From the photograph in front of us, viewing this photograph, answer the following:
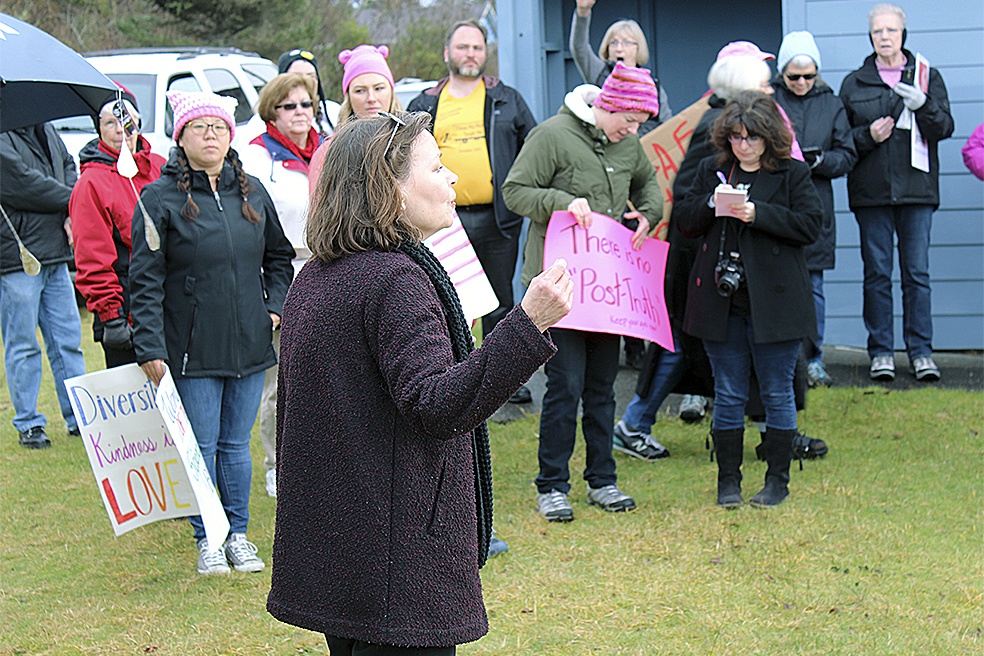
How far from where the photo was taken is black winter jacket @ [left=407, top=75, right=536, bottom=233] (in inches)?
261

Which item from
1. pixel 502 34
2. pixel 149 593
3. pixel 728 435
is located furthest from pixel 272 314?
pixel 502 34

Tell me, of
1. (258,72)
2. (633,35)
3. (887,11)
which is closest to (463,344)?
(633,35)

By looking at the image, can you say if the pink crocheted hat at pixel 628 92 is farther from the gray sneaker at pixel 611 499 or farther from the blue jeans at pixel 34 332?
the blue jeans at pixel 34 332

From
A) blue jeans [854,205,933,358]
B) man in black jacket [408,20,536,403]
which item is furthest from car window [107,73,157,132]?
blue jeans [854,205,933,358]

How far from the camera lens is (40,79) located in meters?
3.16

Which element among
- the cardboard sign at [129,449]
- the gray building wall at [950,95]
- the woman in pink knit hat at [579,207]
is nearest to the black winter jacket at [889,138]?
the gray building wall at [950,95]

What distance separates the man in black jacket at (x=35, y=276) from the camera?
6703 mm

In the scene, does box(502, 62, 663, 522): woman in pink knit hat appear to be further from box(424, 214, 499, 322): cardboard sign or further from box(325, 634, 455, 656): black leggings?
box(325, 634, 455, 656): black leggings

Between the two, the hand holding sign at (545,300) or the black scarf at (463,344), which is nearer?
the hand holding sign at (545,300)

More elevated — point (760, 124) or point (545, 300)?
point (760, 124)

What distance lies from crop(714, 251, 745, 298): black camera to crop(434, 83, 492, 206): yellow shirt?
195 centimetres

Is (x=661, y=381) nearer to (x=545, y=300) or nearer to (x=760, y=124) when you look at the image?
(x=760, y=124)

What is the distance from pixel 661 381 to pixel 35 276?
3.77m

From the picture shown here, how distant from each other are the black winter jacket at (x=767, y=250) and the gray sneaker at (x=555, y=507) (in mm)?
978
